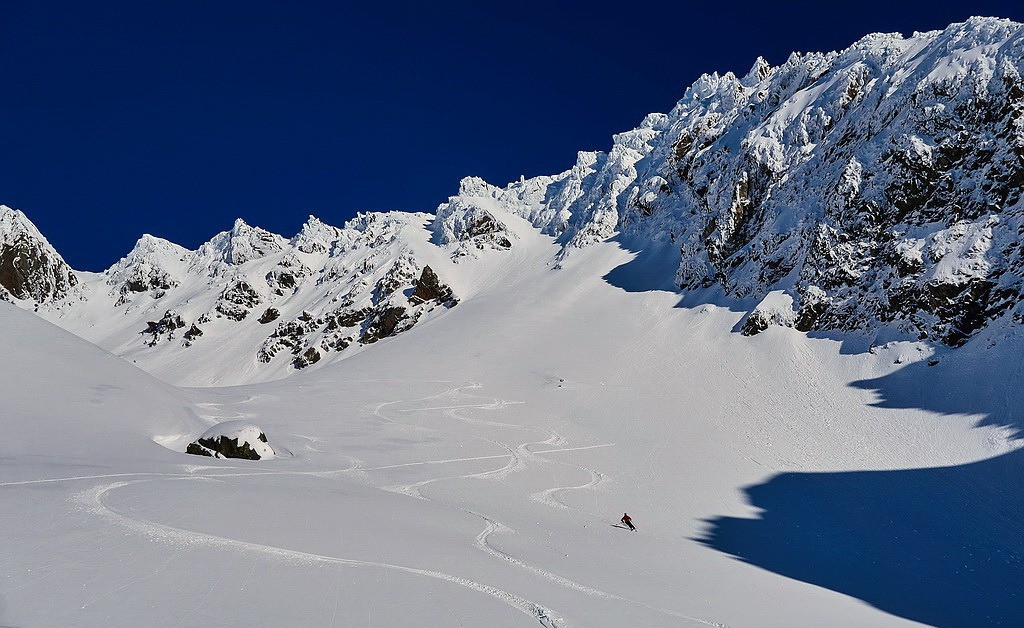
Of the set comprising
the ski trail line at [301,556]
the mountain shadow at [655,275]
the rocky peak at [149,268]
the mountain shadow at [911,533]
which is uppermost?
the rocky peak at [149,268]

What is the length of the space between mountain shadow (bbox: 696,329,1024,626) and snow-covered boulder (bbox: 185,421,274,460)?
20.1 m

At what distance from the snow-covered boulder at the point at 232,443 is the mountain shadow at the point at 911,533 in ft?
66.0

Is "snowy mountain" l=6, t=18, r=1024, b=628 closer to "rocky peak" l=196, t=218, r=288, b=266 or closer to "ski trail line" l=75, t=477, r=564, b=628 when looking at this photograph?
"ski trail line" l=75, t=477, r=564, b=628

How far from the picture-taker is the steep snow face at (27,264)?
141m

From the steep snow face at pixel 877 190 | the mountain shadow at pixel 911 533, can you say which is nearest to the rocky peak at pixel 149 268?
the steep snow face at pixel 877 190

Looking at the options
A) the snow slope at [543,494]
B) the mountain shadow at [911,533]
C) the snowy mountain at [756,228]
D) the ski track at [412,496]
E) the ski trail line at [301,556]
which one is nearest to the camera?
the ski trail line at [301,556]

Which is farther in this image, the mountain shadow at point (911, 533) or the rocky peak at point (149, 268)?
the rocky peak at point (149, 268)

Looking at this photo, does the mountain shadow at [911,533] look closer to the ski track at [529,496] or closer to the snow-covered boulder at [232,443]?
the ski track at [529,496]

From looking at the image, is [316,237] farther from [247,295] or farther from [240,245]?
[247,295]

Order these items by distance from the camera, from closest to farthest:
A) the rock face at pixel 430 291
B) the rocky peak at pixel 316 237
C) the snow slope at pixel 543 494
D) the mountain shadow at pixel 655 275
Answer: the snow slope at pixel 543 494, the mountain shadow at pixel 655 275, the rock face at pixel 430 291, the rocky peak at pixel 316 237

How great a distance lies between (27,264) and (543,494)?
6875 inches

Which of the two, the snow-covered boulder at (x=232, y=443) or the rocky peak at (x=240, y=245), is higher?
the rocky peak at (x=240, y=245)

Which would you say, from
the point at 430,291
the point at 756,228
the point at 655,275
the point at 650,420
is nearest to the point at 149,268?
the point at 430,291

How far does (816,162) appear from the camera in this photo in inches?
2532
